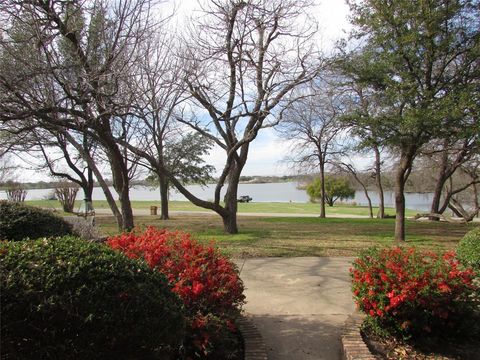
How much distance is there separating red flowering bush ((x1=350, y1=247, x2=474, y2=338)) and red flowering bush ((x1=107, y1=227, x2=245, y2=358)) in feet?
4.48

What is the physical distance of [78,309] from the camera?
93.7 inches

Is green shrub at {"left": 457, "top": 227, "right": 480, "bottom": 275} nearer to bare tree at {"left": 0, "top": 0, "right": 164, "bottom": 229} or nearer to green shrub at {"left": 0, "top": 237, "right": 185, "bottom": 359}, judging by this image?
green shrub at {"left": 0, "top": 237, "right": 185, "bottom": 359}

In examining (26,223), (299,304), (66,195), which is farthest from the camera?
(66,195)

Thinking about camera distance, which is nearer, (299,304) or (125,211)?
(299,304)

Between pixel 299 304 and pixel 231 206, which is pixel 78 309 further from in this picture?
pixel 231 206

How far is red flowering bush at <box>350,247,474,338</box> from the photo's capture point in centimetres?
396

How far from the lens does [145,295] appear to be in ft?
8.47

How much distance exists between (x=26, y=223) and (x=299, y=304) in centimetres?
419

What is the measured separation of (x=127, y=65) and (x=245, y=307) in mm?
5994

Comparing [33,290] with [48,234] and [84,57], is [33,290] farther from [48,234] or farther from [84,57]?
[84,57]

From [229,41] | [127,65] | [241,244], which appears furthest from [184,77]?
[241,244]

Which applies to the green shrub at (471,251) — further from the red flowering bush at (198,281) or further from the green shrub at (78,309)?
the green shrub at (78,309)

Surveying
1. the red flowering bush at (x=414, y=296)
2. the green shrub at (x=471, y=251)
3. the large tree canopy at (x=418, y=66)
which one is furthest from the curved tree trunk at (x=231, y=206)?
the red flowering bush at (x=414, y=296)

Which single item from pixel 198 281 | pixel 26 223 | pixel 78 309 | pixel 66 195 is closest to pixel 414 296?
pixel 198 281
